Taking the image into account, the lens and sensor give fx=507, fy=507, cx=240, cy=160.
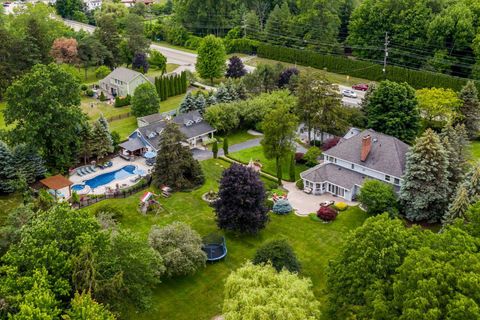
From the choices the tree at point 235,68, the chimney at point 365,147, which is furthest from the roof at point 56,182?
the tree at point 235,68

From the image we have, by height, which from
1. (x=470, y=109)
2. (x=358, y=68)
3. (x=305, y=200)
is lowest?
(x=305, y=200)

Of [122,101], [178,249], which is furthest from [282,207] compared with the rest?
[122,101]

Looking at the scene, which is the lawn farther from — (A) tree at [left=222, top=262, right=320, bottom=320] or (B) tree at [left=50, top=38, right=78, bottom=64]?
(B) tree at [left=50, top=38, right=78, bottom=64]

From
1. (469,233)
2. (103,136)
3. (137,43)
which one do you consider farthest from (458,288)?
(137,43)

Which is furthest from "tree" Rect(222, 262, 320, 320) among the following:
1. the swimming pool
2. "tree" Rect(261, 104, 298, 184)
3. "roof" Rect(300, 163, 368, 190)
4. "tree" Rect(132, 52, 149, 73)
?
"tree" Rect(132, 52, 149, 73)

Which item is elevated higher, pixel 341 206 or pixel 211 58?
pixel 211 58

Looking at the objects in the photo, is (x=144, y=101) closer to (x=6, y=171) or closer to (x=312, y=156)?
(x=6, y=171)
